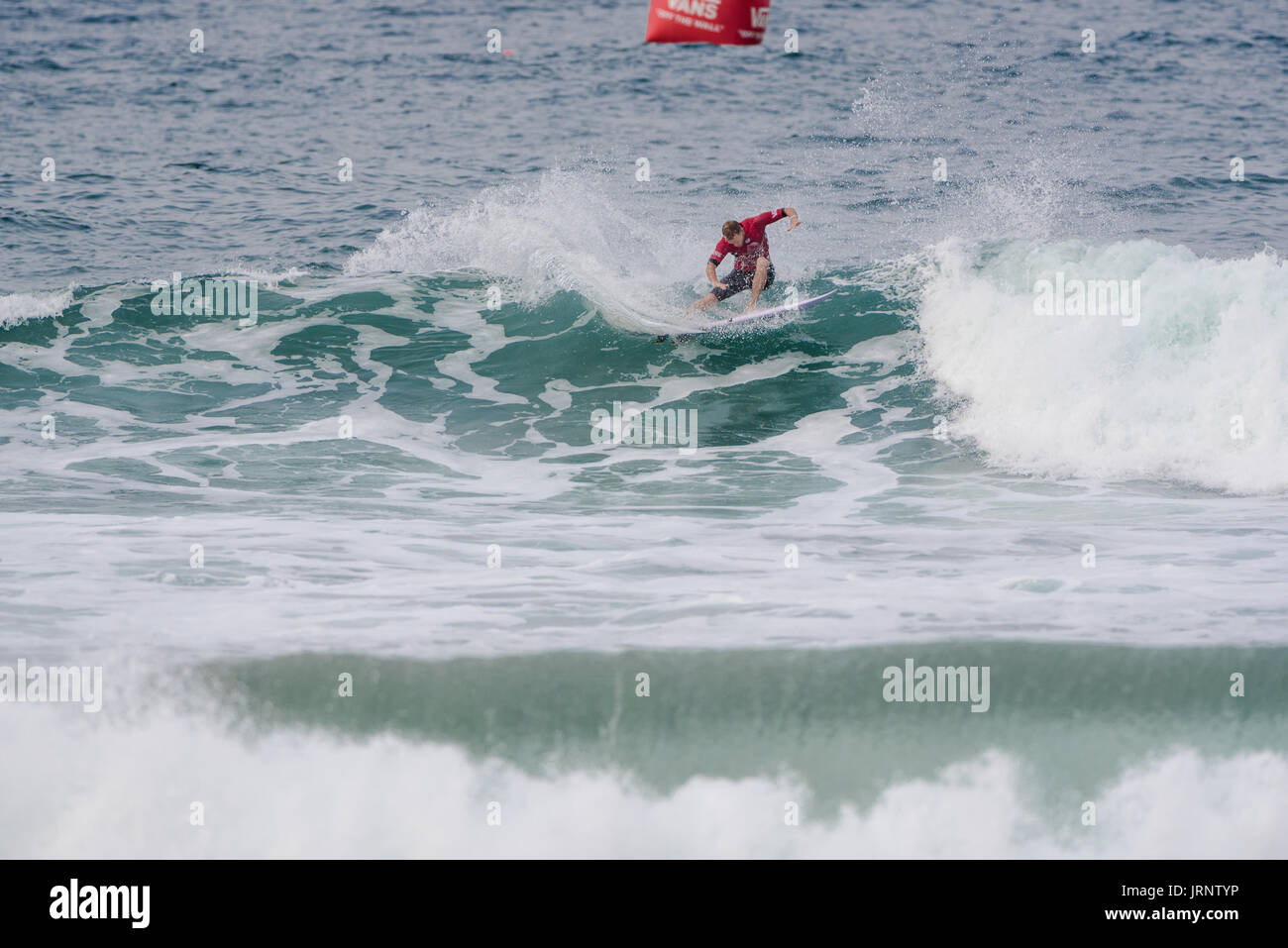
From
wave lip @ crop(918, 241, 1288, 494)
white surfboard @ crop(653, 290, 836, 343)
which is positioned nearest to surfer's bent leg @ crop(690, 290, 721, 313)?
white surfboard @ crop(653, 290, 836, 343)

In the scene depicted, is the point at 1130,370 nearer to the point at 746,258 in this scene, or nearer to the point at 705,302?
the point at 746,258

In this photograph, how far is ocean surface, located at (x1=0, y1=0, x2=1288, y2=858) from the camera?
5.65 m

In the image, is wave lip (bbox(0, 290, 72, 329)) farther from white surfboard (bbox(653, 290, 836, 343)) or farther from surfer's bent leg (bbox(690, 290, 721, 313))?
surfer's bent leg (bbox(690, 290, 721, 313))

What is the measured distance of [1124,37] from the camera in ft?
93.5

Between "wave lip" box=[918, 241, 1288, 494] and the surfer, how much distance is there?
1.90 m

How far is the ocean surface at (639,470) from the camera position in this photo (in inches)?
223

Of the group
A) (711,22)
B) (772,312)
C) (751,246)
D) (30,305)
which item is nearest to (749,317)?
(772,312)

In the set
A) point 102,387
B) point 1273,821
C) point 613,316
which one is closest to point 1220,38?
point 613,316

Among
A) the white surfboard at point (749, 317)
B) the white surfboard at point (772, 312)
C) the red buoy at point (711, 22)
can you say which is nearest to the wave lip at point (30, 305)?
the white surfboard at point (749, 317)

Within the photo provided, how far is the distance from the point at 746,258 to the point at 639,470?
369cm

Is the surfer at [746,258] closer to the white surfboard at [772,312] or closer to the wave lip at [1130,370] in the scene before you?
the white surfboard at [772,312]

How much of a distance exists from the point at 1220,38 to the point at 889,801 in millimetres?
27661

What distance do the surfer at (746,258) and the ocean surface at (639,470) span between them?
1.96 ft

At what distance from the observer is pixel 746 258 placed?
13367mm
